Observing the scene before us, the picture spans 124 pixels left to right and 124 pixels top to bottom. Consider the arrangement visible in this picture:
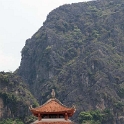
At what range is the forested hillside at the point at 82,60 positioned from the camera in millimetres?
81250

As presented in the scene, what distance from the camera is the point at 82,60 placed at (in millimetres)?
→ 93688

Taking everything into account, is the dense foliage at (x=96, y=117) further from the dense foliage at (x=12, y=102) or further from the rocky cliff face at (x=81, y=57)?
the dense foliage at (x=12, y=102)

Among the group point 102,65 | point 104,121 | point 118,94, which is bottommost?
point 104,121

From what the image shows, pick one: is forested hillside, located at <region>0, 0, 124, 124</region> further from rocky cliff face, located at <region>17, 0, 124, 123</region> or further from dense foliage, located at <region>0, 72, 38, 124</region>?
dense foliage, located at <region>0, 72, 38, 124</region>

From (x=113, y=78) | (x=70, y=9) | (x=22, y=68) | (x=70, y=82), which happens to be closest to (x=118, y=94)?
(x=113, y=78)

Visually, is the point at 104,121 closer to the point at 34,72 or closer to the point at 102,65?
the point at 102,65

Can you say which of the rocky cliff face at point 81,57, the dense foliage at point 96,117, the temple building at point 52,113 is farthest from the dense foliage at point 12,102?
the temple building at point 52,113

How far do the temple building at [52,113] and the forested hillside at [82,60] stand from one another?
49.0 m

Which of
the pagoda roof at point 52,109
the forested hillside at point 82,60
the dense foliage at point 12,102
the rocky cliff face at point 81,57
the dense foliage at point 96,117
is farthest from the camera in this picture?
the rocky cliff face at point 81,57

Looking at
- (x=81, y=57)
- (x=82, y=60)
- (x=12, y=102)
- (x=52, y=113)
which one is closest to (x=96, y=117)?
(x=12, y=102)

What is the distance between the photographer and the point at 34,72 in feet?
349

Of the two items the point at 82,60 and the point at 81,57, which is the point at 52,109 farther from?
the point at 81,57

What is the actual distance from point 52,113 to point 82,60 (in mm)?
68427

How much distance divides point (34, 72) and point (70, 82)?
773 inches
